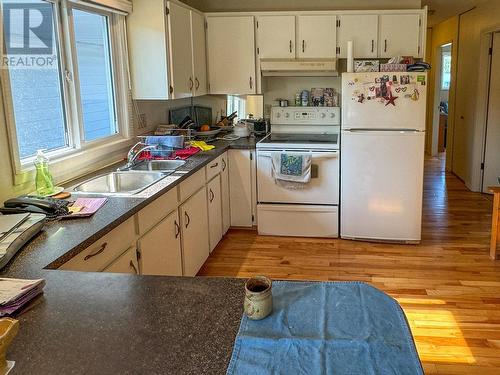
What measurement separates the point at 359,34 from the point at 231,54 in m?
1.21

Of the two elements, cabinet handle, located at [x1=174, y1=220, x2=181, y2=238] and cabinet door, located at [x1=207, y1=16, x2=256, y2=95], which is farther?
cabinet door, located at [x1=207, y1=16, x2=256, y2=95]

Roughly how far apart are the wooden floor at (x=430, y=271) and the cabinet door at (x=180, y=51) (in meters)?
1.39

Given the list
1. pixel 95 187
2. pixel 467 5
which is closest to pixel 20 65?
pixel 95 187

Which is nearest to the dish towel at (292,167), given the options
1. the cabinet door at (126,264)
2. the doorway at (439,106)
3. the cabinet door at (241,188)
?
the cabinet door at (241,188)

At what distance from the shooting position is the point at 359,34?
4.35m

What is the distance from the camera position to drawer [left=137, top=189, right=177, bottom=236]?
7.75ft

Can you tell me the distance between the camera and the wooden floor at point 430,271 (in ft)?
8.21

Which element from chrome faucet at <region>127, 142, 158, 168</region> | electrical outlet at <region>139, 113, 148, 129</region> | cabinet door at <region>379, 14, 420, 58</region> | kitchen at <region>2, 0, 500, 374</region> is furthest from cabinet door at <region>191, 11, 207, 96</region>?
cabinet door at <region>379, 14, 420, 58</region>

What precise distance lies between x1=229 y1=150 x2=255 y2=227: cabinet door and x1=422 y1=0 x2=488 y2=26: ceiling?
305cm

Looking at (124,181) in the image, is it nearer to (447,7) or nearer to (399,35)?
(399,35)

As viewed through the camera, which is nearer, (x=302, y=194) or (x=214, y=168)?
(x=214, y=168)

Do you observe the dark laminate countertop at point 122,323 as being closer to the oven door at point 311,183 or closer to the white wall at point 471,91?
the oven door at point 311,183

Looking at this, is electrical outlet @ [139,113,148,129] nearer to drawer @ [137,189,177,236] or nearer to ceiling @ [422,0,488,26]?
drawer @ [137,189,177,236]

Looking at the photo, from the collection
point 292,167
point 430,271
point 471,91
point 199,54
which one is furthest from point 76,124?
point 471,91
